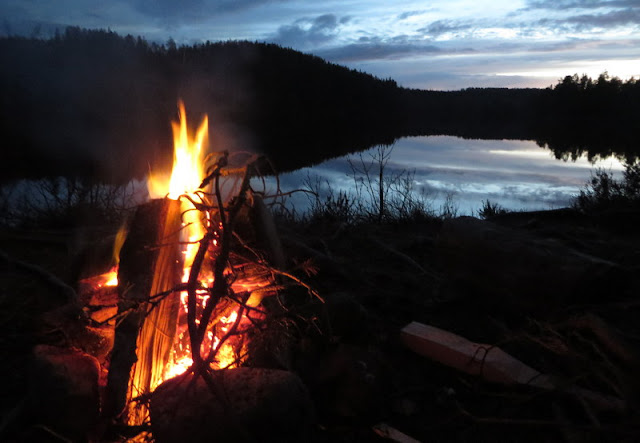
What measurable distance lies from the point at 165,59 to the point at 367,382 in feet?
137

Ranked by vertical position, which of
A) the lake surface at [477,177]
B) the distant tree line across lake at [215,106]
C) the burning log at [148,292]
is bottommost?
the lake surface at [477,177]

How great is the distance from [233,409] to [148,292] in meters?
0.82

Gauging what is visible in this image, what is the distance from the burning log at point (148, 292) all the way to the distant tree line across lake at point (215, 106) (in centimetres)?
858

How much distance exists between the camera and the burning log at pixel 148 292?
208 centimetres

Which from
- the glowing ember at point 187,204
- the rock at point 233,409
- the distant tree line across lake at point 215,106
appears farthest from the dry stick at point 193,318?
the distant tree line across lake at point 215,106

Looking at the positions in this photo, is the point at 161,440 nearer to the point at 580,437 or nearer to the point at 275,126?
the point at 580,437

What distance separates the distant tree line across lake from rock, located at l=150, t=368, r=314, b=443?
9272 millimetres

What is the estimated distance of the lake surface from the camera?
1217cm

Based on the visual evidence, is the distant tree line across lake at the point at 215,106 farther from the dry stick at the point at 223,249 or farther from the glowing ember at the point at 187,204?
the dry stick at the point at 223,249

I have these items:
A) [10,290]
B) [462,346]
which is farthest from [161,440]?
[10,290]

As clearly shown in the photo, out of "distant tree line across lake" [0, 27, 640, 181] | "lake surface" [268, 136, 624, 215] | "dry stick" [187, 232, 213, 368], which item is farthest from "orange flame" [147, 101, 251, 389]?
"distant tree line across lake" [0, 27, 640, 181]

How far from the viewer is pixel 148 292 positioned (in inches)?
87.7

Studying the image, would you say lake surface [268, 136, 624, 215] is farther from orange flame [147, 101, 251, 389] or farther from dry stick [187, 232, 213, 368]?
dry stick [187, 232, 213, 368]

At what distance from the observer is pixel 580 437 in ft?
6.25
